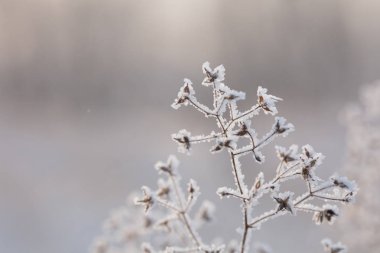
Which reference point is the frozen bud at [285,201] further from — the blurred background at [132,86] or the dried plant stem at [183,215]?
the blurred background at [132,86]

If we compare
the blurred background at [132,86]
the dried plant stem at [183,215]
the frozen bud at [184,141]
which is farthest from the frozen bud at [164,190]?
the blurred background at [132,86]

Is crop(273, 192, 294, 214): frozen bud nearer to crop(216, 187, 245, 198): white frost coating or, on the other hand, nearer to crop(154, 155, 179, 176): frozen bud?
crop(216, 187, 245, 198): white frost coating

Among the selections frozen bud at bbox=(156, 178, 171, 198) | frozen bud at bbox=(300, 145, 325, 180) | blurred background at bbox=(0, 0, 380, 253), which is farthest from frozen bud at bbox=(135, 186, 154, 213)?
blurred background at bbox=(0, 0, 380, 253)

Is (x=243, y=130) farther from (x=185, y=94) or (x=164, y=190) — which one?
(x=164, y=190)

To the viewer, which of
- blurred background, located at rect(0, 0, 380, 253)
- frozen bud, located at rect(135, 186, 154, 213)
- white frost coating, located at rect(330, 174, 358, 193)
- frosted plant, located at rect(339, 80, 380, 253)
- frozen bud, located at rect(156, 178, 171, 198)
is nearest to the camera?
white frost coating, located at rect(330, 174, 358, 193)

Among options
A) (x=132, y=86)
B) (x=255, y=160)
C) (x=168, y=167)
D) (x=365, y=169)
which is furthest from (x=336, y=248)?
(x=132, y=86)

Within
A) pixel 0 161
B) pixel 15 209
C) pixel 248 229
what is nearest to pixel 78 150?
pixel 0 161
